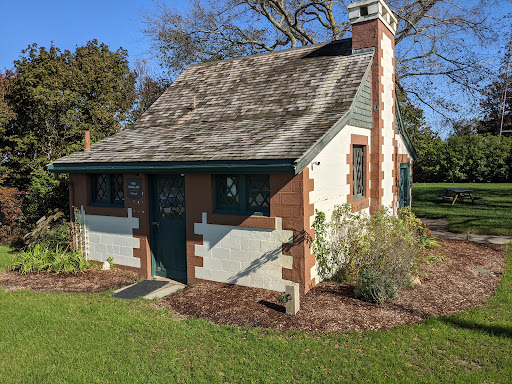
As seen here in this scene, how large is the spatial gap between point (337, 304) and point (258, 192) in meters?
2.35

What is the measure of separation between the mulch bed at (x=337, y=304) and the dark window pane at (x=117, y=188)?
10.1 ft

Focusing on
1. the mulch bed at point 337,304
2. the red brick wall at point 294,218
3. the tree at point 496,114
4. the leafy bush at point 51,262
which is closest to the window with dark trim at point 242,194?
the red brick wall at point 294,218

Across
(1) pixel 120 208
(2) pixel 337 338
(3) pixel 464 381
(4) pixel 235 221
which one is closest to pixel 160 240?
(1) pixel 120 208

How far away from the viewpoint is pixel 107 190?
912 centimetres

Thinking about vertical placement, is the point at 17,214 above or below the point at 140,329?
above

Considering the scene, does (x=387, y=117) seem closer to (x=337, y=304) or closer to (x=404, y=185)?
(x=404, y=185)

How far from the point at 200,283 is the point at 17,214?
8044 mm

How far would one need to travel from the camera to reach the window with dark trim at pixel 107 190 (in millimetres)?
8997

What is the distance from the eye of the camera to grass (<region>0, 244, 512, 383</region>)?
4309mm

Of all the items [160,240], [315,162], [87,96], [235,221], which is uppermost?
[87,96]

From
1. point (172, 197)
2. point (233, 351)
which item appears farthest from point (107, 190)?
point (233, 351)

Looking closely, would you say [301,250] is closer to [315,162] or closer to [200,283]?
[315,162]

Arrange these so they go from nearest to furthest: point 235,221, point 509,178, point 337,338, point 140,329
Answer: point 337,338 → point 140,329 → point 235,221 → point 509,178

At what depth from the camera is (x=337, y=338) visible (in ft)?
16.8
